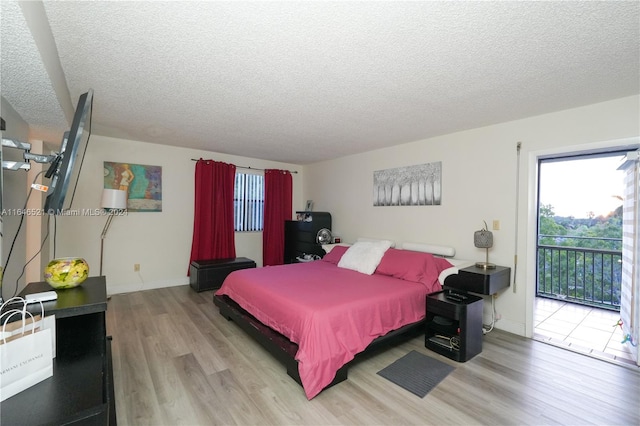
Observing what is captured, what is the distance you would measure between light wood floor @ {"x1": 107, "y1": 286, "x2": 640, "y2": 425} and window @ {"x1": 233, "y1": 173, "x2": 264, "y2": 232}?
2791 millimetres

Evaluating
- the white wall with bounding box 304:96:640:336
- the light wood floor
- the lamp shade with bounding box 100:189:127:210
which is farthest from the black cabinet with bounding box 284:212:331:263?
the lamp shade with bounding box 100:189:127:210

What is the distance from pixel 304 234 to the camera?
533 cm

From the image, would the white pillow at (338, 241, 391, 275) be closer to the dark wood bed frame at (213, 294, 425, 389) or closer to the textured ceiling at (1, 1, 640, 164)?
the dark wood bed frame at (213, 294, 425, 389)

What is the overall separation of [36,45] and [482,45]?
7.64 feet

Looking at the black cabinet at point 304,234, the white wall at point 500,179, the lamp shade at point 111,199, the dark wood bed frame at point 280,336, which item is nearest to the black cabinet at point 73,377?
the dark wood bed frame at point 280,336

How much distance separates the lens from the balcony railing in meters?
3.93

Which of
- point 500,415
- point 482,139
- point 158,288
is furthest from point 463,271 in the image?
point 158,288

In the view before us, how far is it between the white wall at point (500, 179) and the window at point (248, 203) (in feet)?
8.40

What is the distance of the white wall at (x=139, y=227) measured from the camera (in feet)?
13.1

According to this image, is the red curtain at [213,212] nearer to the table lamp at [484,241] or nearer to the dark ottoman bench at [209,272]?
the dark ottoman bench at [209,272]

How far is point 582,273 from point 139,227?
6.91 meters

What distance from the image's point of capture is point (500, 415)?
177cm

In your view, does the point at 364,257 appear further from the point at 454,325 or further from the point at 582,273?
the point at 582,273

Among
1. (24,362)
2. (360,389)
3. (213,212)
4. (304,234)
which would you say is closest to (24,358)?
(24,362)
